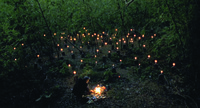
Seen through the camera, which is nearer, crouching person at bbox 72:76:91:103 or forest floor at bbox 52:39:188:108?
forest floor at bbox 52:39:188:108

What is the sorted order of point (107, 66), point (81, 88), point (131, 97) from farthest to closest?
point (107, 66)
point (131, 97)
point (81, 88)

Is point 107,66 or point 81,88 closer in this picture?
point 81,88

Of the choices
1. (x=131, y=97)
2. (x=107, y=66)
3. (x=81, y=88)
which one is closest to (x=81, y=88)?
(x=81, y=88)

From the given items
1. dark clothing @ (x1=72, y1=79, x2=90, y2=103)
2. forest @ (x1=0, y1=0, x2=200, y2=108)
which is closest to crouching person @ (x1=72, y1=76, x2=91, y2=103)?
dark clothing @ (x1=72, y1=79, x2=90, y2=103)

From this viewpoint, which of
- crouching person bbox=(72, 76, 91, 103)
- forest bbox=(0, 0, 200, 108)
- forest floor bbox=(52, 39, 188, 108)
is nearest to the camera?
forest bbox=(0, 0, 200, 108)

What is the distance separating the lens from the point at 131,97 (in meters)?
7.50

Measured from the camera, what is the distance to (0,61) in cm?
631

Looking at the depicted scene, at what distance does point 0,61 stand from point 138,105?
7478mm

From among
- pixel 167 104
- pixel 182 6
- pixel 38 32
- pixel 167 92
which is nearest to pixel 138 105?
pixel 167 104

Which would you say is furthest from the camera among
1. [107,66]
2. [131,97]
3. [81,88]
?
[107,66]

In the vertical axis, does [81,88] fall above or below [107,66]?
below

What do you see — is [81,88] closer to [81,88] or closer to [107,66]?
[81,88]

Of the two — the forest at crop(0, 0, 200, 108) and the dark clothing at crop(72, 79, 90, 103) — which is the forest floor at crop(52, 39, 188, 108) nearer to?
the forest at crop(0, 0, 200, 108)

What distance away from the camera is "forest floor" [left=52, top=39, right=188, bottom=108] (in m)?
6.81
